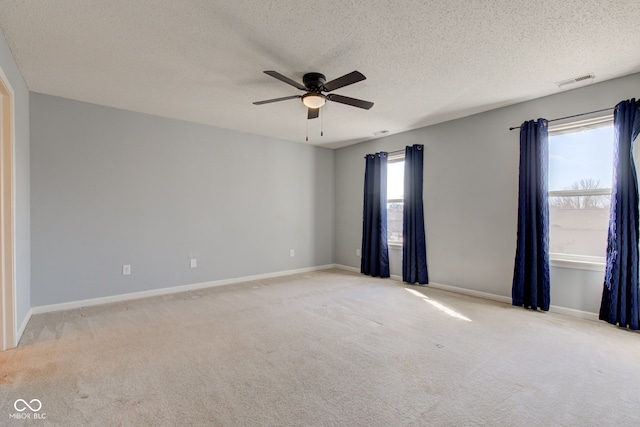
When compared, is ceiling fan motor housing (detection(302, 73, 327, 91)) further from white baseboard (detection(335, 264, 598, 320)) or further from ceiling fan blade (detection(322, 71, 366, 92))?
white baseboard (detection(335, 264, 598, 320))

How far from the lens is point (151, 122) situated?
4.12m

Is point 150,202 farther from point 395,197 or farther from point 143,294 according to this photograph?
point 395,197

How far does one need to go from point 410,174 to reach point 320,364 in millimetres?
3522

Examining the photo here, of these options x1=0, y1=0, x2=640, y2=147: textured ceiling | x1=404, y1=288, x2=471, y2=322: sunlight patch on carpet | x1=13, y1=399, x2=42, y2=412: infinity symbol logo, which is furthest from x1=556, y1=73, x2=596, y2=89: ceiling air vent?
x1=13, y1=399, x2=42, y2=412: infinity symbol logo

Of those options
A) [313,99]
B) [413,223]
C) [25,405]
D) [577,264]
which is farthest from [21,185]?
[577,264]

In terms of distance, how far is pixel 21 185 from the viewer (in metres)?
2.88

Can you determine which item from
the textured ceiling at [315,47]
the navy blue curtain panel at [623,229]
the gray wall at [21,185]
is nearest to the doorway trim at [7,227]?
the gray wall at [21,185]

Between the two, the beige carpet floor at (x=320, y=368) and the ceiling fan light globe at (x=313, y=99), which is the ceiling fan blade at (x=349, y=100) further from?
the beige carpet floor at (x=320, y=368)

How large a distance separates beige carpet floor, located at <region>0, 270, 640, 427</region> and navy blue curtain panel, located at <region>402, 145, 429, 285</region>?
1158 millimetres

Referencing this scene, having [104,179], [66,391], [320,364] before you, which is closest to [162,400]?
[66,391]

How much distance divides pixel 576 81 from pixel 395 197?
9.39 feet

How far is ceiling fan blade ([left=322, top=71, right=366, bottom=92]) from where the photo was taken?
2.33 metres

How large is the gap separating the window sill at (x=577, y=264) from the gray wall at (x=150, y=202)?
12.8ft

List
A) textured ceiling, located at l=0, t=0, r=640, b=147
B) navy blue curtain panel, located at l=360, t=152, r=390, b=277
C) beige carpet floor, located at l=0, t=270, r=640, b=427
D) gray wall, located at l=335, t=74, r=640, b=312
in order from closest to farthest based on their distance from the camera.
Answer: beige carpet floor, located at l=0, t=270, r=640, b=427, textured ceiling, located at l=0, t=0, r=640, b=147, gray wall, located at l=335, t=74, r=640, b=312, navy blue curtain panel, located at l=360, t=152, r=390, b=277
